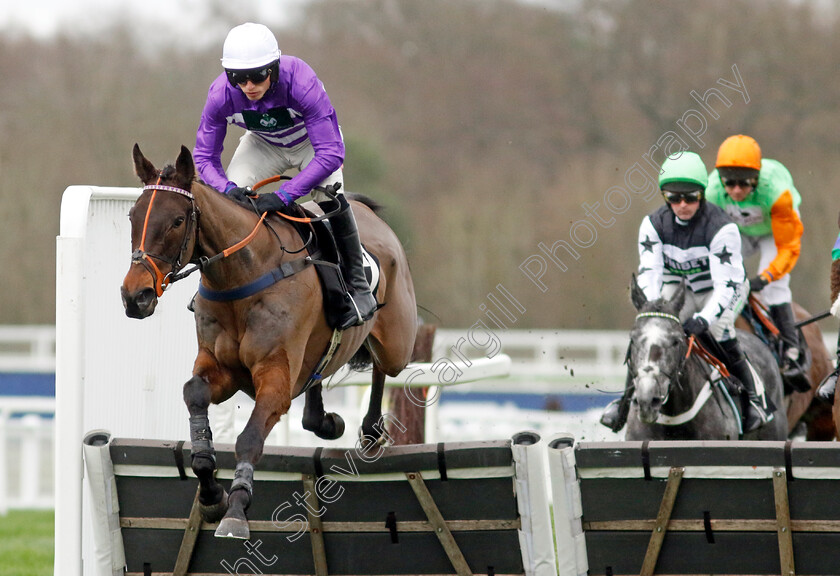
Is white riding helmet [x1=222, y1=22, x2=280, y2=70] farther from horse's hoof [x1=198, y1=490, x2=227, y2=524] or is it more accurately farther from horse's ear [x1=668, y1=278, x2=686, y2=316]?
horse's ear [x1=668, y1=278, x2=686, y2=316]

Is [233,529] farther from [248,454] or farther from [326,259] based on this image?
[326,259]

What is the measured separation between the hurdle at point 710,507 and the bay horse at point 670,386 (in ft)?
4.17

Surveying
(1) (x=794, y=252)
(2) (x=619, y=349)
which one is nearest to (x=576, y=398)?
(2) (x=619, y=349)

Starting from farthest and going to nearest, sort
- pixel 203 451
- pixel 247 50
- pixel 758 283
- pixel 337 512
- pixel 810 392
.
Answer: pixel 810 392
pixel 758 283
pixel 337 512
pixel 247 50
pixel 203 451

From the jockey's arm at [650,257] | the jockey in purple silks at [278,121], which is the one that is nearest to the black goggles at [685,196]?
the jockey's arm at [650,257]

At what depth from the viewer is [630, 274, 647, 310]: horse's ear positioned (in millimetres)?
6523

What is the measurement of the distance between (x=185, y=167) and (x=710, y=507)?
8.34 feet

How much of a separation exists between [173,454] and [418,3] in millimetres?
28043

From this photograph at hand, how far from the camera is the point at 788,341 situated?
807 centimetres

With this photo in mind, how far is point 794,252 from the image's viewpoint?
8.14 meters

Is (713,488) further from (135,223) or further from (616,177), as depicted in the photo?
(616,177)

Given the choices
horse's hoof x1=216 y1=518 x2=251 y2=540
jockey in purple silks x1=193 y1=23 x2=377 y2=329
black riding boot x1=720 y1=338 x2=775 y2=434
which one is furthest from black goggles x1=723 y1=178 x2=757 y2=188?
horse's hoof x1=216 y1=518 x2=251 y2=540

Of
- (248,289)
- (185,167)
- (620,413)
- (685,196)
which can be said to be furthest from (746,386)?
(185,167)

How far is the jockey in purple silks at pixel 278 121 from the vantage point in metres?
5.11
